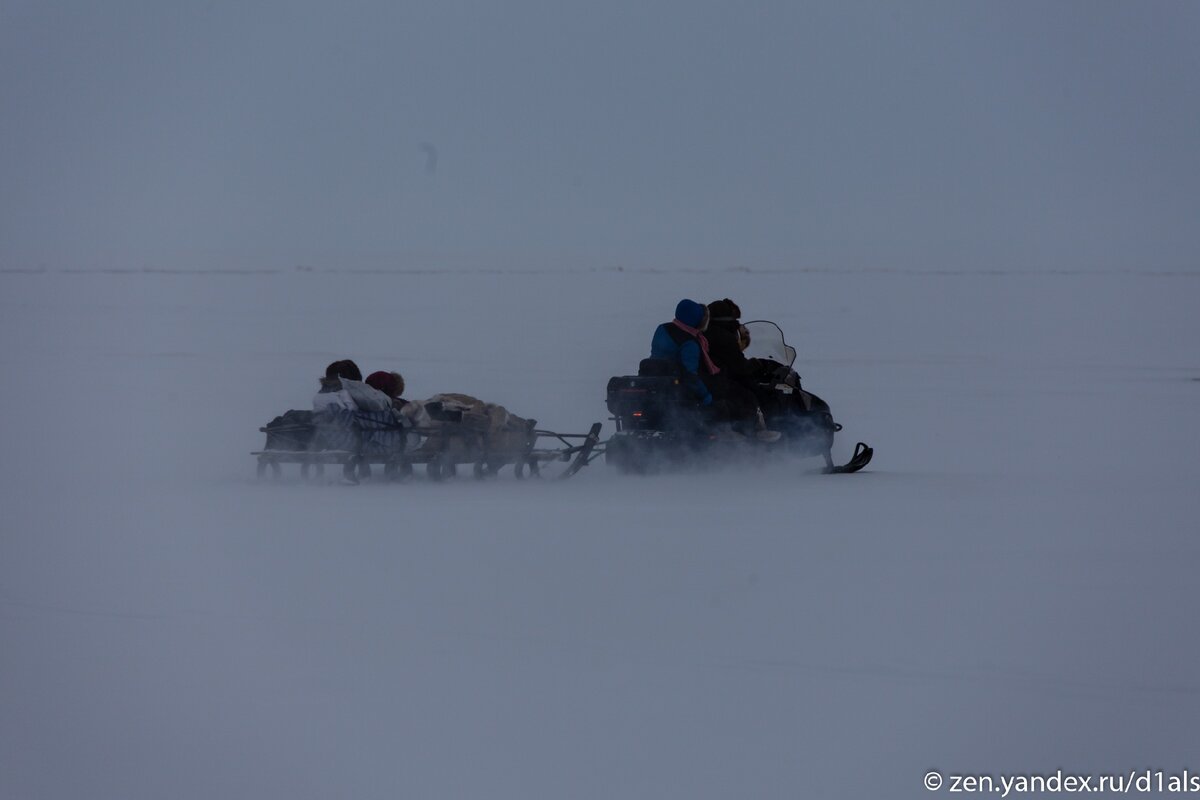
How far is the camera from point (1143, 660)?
6.03 m

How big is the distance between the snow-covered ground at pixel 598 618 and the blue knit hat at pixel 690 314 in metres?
1.23

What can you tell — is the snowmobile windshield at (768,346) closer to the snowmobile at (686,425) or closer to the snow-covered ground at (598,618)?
the snowmobile at (686,425)

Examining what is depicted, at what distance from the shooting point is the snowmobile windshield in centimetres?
1343

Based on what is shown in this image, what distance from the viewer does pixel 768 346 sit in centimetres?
1352

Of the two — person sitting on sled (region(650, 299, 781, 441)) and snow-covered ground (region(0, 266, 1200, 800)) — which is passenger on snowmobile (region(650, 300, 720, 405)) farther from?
snow-covered ground (region(0, 266, 1200, 800))

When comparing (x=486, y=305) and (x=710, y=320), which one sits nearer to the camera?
(x=710, y=320)

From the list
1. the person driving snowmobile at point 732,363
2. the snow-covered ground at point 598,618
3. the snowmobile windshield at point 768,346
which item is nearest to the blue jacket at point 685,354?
the person driving snowmobile at point 732,363

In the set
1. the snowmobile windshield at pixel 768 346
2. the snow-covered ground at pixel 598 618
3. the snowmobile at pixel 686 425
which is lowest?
the snow-covered ground at pixel 598 618

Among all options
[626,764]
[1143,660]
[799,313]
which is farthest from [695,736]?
[799,313]

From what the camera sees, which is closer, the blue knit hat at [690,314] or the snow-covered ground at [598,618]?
the snow-covered ground at [598,618]

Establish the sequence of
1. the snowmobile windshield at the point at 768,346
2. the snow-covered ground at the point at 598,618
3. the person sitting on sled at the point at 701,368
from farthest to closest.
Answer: the snowmobile windshield at the point at 768,346, the person sitting on sled at the point at 701,368, the snow-covered ground at the point at 598,618

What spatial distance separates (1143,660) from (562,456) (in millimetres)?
6949

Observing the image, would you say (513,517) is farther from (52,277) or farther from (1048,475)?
(52,277)

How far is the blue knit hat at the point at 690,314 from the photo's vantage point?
1232 centimetres
